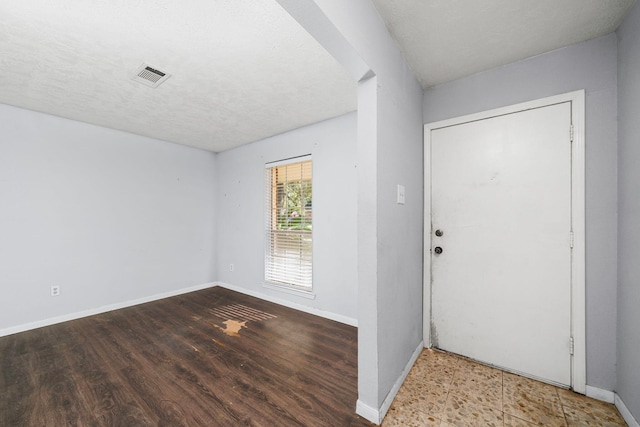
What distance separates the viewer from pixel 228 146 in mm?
4441

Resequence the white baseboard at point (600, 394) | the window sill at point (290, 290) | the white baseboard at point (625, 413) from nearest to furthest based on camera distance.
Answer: the white baseboard at point (625, 413) → the white baseboard at point (600, 394) → the window sill at point (290, 290)

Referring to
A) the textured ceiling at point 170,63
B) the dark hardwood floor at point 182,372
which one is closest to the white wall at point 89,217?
the textured ceiling at point 170,63

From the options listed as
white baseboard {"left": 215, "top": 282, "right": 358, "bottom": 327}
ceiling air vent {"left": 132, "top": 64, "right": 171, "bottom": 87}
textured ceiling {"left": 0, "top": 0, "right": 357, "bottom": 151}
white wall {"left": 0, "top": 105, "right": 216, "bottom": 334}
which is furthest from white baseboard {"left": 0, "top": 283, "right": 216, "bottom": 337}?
ceiling air vent {"left": 132, "top": 64, "right": 171, "bottom": 87}

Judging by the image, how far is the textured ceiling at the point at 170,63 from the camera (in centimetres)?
157

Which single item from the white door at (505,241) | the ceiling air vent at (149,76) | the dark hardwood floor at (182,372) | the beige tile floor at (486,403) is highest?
the ceiling air vent at (149,76)

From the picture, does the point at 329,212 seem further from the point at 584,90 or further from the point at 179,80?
the point at 584,90

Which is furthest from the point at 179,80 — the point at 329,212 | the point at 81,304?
the point at 81,304

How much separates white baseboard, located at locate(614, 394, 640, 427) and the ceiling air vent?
4.07 m

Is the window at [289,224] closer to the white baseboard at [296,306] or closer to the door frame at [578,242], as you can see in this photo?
the white baseboard at [296,306]

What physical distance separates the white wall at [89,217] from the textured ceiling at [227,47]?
0.51 meters

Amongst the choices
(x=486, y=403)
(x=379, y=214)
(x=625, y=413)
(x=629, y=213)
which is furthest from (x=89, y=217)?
(x=625, y=413)

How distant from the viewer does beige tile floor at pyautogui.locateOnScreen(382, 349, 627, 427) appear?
1565 mm

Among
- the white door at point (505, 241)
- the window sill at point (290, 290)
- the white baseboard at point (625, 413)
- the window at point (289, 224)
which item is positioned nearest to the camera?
the white baseboard at point (625, 413)

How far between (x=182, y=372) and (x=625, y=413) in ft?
10.1
